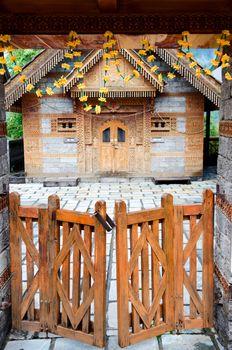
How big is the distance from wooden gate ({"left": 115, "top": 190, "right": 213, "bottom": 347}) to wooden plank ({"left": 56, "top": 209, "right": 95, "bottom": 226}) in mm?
262

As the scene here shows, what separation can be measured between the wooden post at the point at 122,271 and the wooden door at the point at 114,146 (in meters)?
10.6

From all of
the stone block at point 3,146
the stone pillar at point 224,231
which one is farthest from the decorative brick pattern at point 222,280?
the stone block at point 3,146

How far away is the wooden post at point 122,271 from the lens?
134 inches

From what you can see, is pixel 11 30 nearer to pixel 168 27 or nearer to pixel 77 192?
pixel 168 27

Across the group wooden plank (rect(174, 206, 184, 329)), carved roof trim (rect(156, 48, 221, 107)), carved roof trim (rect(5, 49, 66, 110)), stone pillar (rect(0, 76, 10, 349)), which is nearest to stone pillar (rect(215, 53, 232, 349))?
wooden plank (rect(174, 206, 184, 329))

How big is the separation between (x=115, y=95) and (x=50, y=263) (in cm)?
977

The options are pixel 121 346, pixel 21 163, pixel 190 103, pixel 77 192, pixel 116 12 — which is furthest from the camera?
pixel 21 163

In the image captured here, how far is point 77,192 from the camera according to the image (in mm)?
11875

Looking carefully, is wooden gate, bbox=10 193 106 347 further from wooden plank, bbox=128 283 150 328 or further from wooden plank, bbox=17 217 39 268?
wooden plank, bbox=128 283 150 328

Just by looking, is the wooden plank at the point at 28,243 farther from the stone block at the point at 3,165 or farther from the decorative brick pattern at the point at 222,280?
the decorative brick pattern at the point at 222,280

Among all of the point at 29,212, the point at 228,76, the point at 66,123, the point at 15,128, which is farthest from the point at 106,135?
the point at 15,128

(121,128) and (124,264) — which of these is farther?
(121,128)

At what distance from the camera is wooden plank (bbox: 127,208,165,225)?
3.43 metres

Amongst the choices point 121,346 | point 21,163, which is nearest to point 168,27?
point 121,346
